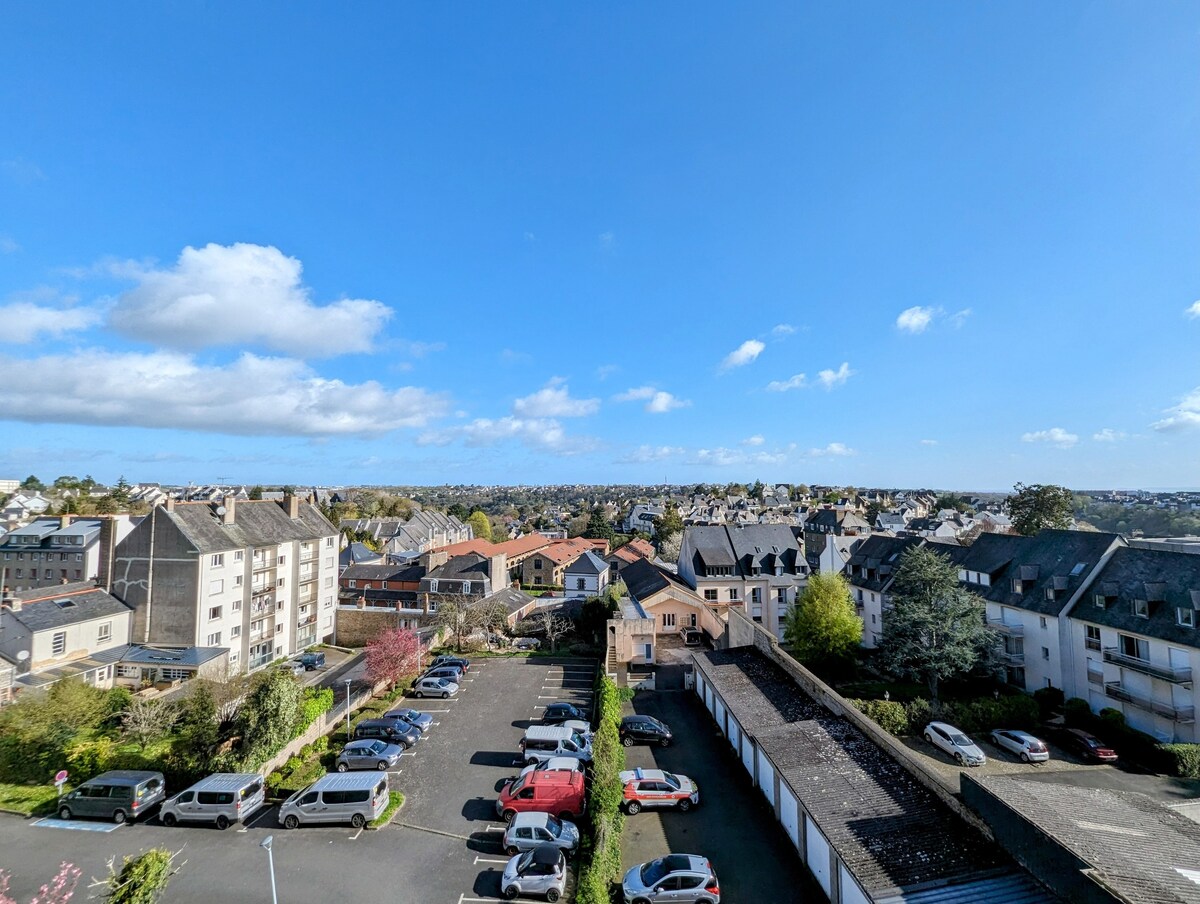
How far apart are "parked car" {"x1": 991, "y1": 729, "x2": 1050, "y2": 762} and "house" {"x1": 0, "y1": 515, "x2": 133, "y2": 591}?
6550 centimetres

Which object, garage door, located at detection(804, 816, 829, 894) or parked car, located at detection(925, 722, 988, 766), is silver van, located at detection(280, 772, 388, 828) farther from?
parked car, located at detection(925, 722, 988, 766)

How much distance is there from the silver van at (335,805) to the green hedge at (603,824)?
789cm

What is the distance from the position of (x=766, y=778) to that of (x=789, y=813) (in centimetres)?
237

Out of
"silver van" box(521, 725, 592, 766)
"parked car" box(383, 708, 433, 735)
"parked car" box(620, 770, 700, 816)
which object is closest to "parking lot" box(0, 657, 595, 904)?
"silver van" box(521, 725, 592, 766)

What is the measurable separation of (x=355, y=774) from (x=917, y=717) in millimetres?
28005

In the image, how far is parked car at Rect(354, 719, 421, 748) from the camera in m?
27.2

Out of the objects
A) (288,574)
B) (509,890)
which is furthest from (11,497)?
(509,890)

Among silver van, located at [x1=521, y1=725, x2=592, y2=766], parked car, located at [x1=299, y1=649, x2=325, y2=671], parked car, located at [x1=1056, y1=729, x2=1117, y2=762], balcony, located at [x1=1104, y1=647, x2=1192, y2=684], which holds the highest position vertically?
balcony, located at [x1=1104, y1=647, x2=1192, y2=684]

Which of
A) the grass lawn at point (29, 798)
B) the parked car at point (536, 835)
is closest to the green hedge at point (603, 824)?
the parked car at point (536, 835)

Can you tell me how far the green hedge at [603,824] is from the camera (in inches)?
597

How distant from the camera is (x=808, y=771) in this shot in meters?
18.9

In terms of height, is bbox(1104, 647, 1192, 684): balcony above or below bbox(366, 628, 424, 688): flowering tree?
above

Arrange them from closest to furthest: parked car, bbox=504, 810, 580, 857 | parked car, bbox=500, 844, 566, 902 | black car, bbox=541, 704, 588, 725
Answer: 1. parked car, bbox=500, 844, 566, 902
2. parked car, bbox=504, 810, 580, 857
3. black car, bbox=541, 704, 588, 725

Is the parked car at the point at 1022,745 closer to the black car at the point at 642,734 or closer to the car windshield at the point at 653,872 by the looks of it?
the black car at the point at 642,734
